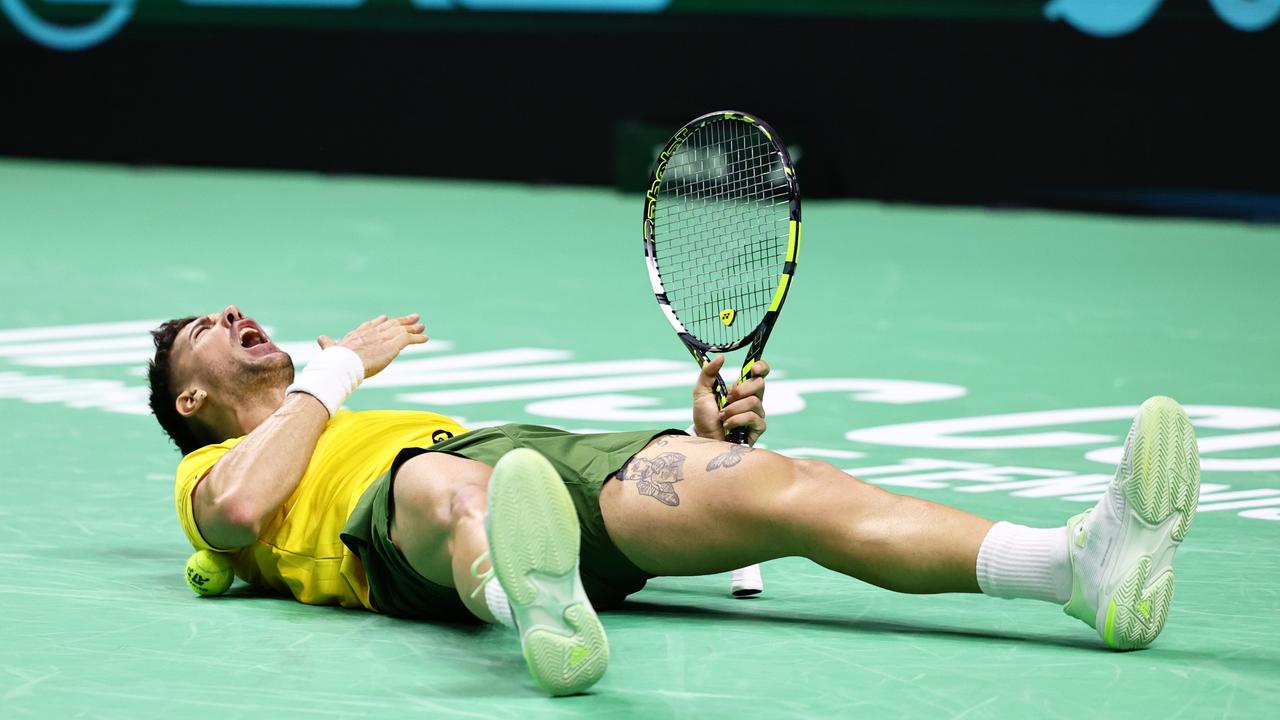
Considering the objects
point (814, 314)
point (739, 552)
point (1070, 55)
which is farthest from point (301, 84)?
point (739, 552)

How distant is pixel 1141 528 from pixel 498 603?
1.18m

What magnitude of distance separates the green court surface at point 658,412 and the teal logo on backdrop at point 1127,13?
1.27 metres

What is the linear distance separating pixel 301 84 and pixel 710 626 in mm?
12919

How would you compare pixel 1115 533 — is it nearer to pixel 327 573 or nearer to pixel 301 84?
pixel 327 573

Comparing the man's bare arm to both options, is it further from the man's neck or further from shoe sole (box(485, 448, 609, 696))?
shoe sole (box(485, 448, 609, 696))

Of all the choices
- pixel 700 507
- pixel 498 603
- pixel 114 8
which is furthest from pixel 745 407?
pixel 114 8

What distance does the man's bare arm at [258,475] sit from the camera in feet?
13.5

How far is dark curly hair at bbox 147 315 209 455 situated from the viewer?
4703 mm


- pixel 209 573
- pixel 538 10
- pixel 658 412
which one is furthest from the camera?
pixel 538 10

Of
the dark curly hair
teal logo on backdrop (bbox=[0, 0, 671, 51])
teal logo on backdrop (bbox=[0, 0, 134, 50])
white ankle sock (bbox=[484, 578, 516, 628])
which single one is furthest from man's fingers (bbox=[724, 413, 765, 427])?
teal logo on backdrop (bbox=[0, 0, 134, 50])

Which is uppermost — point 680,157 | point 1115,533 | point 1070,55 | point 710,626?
point 1070,55

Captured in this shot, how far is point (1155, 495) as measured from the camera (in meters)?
3.60

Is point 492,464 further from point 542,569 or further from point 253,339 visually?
point 253,339

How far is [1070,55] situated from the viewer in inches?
515
